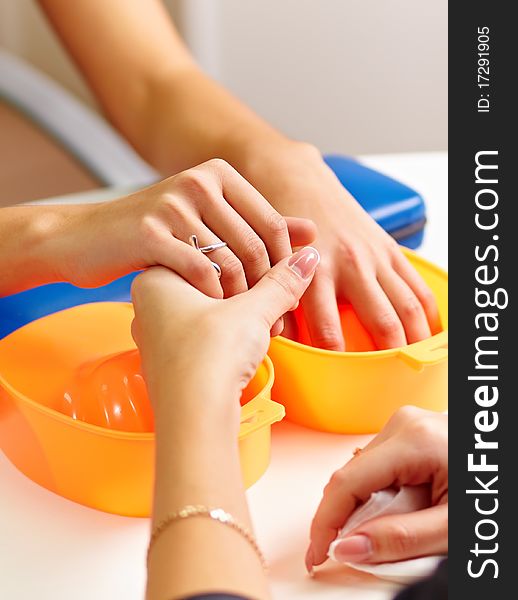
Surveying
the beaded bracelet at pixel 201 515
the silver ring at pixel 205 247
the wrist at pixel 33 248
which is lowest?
the beaded bracelet at pixel 201 515

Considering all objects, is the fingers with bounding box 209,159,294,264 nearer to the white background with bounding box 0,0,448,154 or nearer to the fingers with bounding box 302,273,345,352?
the fingers with bounding box 302,273,345,352

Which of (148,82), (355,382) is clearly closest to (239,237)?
(355,382)

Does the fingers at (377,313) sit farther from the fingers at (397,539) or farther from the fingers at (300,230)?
the fingers at (397,539)

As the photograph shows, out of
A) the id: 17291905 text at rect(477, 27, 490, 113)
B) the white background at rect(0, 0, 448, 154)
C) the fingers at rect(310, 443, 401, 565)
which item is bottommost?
the fingers at rect(310, 443, 401, 565)

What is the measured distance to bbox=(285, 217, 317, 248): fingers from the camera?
717 millimetres

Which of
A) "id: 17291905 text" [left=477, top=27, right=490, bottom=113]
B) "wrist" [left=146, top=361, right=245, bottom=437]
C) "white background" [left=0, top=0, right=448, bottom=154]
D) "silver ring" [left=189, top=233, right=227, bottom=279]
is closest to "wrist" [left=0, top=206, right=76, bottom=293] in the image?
"silver ring" [left=189, top=233, right=227, bottom=279]

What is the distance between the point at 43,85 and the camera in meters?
1.40

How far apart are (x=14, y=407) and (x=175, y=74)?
2.07 feet

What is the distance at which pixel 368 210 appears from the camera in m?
0.90

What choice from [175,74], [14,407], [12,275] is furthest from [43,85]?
[14,407]

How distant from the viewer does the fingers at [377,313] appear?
2.38ft

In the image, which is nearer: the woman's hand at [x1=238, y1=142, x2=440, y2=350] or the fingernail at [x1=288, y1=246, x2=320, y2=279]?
the fingernail at [x1=288, y1=246, x2=320, y2=279]

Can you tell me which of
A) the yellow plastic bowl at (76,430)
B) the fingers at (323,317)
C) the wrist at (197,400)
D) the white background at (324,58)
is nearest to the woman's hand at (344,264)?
the fingers at (323,317)

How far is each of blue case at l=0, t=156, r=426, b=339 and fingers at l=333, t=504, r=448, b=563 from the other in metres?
0.33
